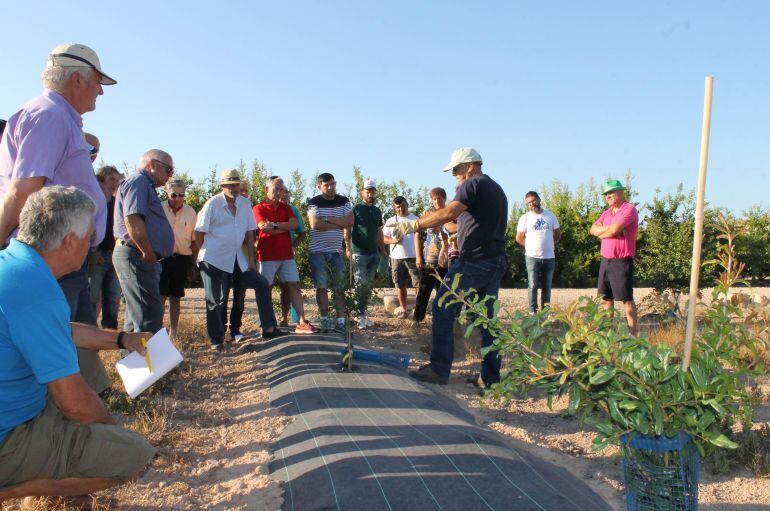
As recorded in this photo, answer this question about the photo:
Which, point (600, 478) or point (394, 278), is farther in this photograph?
point (394, 278)

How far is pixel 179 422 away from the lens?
162 inches

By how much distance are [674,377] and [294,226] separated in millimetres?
5249

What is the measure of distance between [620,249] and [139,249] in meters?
4.74

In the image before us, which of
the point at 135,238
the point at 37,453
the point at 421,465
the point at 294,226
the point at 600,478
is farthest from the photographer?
the point at 294,226

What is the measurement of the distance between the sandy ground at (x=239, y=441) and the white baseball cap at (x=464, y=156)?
1599 mm

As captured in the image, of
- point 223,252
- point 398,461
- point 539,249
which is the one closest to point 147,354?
point 398,461

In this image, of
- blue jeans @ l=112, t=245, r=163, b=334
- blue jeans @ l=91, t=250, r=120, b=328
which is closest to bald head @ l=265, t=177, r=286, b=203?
blue jeans @ l=91, t=250, r=120, b=328

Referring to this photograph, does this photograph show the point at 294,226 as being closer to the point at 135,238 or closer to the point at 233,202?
the point at 233,202

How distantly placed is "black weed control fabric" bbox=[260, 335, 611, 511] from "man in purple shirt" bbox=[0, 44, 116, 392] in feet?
4.08

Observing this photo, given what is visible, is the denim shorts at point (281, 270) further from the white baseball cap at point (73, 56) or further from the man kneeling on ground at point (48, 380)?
the man kneeling on ground at point (48, 380)

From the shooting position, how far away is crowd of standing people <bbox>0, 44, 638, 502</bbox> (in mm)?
2234

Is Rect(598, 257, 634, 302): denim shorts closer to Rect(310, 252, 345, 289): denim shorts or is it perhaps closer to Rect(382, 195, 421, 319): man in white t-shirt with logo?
Rect(382, 195, 421, 319): man in white t-shirt with logo

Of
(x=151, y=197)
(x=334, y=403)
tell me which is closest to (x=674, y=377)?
(x=334, y=403)

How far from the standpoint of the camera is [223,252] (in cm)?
629
